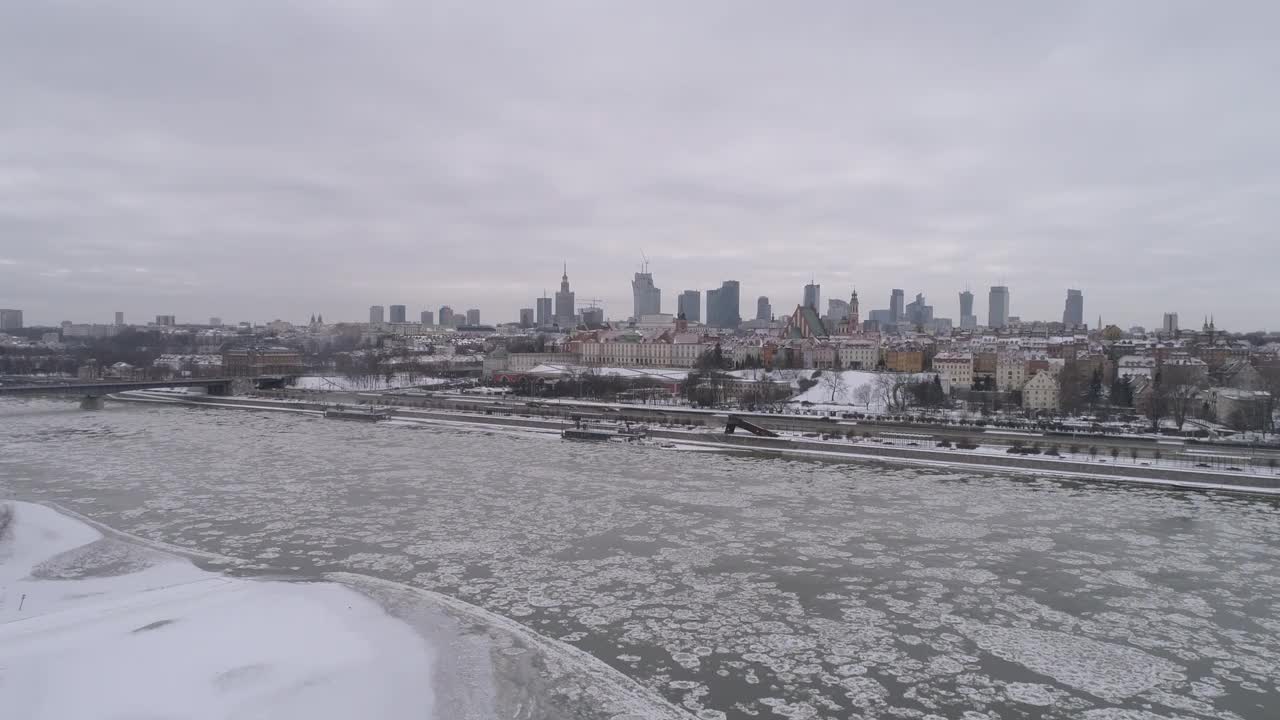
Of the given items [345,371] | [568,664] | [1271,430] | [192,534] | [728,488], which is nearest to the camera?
[568,664]

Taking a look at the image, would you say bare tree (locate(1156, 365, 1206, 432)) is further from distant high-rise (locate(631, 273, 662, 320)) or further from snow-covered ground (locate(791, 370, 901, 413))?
distant high-rise (locate(631, 273, 662, 320))

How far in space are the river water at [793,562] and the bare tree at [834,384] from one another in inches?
648

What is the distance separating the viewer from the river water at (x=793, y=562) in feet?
22.1

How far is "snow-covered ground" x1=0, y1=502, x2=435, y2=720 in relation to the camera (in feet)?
20.1

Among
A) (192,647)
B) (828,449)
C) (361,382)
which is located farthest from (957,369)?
(192,647)

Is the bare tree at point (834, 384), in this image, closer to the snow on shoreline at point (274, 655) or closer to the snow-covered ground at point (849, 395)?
the snow-covered ground at point (849, 395)

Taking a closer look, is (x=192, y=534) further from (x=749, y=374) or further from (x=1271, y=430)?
(x=749, y=374)

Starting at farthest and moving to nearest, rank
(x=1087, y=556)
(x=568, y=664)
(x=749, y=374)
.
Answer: (x=749, y=374)
(x=1087, y=556)
(x=568, y=664)

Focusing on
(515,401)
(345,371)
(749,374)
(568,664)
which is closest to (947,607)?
(568,664)

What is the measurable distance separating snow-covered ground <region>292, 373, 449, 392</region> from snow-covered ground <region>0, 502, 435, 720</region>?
3361cm

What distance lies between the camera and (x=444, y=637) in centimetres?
755

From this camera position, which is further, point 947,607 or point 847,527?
point 847,527

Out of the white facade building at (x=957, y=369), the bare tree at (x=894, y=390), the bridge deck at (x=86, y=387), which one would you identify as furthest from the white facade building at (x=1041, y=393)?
the bridge deck at (x=86, y=387)

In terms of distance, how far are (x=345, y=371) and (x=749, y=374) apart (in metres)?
26.5
